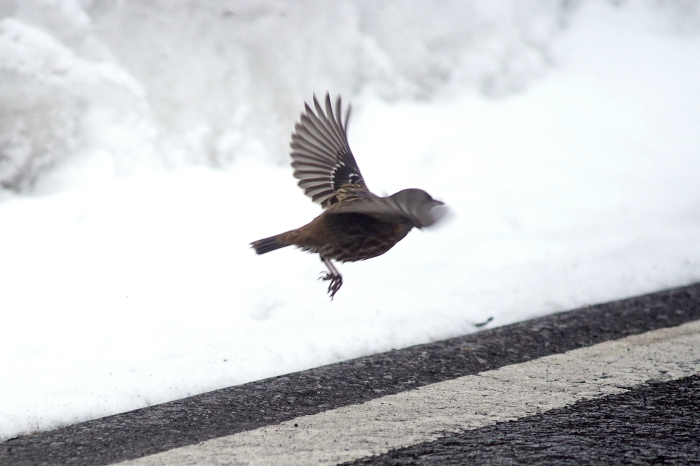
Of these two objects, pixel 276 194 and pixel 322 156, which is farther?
pixel 276 194

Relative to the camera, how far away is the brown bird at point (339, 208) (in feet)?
11.7

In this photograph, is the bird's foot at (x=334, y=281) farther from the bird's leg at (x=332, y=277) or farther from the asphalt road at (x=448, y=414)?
the asphalt road at (x=448, y=414)

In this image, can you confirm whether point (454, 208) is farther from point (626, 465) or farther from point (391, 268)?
point (626, 465)

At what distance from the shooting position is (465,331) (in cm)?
430

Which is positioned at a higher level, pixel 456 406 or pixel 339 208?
pixel 339 208

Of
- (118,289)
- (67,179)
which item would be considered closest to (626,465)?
(118,289)

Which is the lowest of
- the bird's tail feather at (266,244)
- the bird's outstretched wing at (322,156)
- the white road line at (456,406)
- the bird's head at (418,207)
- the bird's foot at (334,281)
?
the white road line at (456,406)

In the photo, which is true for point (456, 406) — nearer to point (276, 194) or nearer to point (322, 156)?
point (322, 156)

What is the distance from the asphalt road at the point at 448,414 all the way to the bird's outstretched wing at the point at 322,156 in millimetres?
1189

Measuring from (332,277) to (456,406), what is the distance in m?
1.16

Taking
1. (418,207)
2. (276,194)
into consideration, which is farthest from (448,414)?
(276,194)

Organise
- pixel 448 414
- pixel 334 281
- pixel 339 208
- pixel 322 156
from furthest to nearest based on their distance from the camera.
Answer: pixel 322 156
pixel 334 281
pixel 339 208
pixel 448 414

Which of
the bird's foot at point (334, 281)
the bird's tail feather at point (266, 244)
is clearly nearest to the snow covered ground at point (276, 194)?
the bird's foot at point (334, 281)

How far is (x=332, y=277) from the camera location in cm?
420
